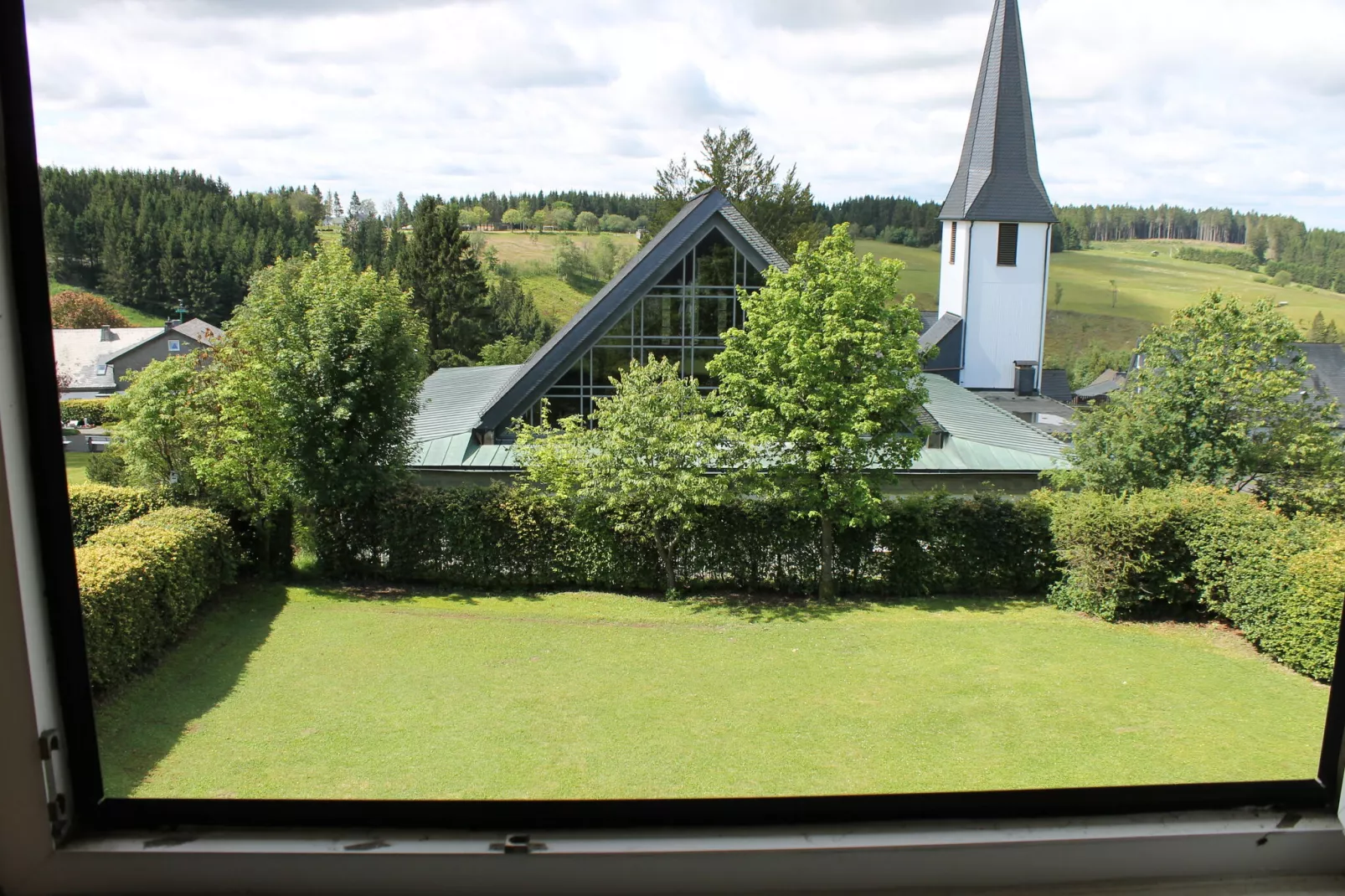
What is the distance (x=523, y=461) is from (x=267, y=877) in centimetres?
1057

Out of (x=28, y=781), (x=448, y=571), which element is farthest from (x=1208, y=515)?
(x=28, y=781)

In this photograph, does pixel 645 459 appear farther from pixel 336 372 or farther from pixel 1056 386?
pixel 1056 386

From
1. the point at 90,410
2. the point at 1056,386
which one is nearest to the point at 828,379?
the point at 90,410

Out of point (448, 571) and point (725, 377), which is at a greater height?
point (725, 377)

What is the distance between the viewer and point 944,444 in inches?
592

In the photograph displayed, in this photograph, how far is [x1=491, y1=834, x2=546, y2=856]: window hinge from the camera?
3.34 ft

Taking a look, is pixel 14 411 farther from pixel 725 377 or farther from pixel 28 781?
pixel 725 377

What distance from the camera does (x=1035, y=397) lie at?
27719 mm

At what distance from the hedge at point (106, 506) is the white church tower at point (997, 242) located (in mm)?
22813

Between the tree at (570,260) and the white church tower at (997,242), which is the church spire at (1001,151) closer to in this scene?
the white church tower at (997,242)

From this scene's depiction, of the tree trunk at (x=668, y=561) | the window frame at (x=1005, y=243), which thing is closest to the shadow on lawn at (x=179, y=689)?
the tree trunk at (x=668, y=561)

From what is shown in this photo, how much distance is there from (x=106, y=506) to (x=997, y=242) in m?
24.3

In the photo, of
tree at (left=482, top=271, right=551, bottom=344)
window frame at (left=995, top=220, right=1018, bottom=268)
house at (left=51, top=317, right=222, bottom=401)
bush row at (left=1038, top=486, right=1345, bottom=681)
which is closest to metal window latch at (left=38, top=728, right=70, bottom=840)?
bush row at (left=1038, top=486, right=1345, bottom=681)

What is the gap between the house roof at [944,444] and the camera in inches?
556
